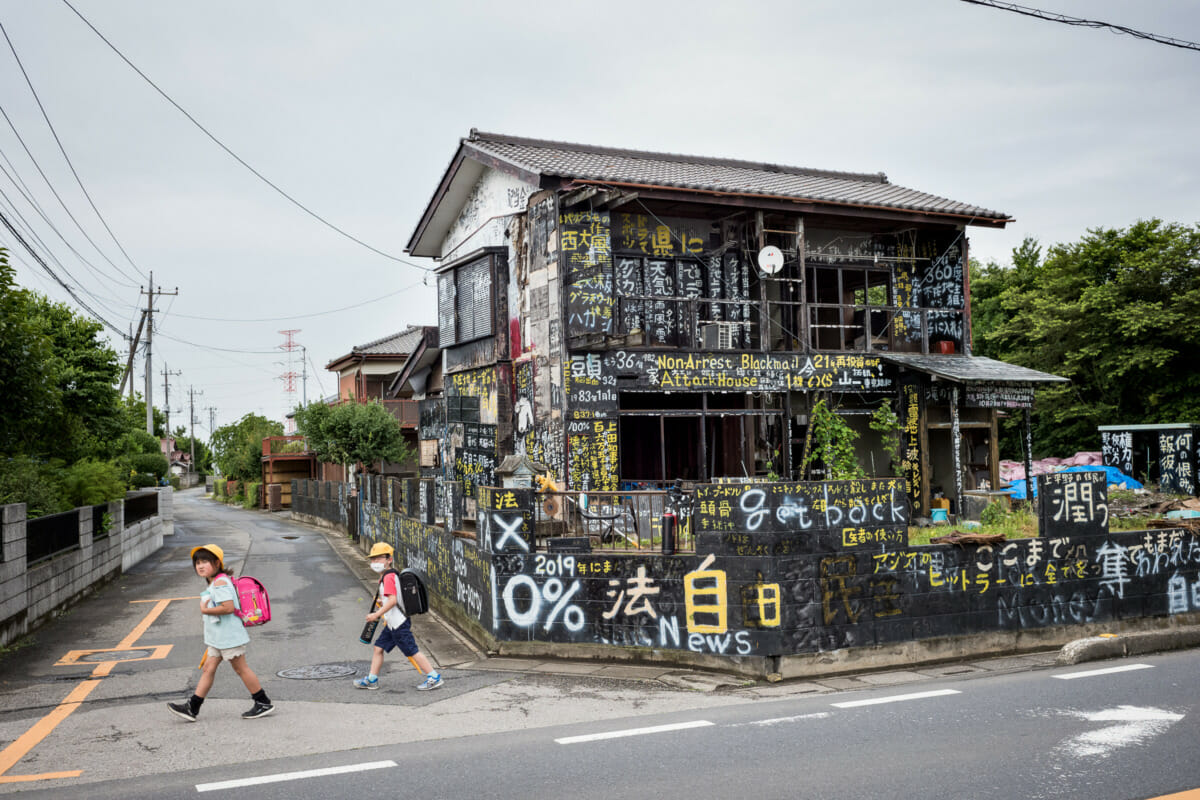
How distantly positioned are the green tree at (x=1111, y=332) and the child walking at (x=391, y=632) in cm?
2720

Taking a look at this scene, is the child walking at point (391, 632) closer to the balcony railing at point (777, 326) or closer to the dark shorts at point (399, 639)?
the dark shorts at point (399, 639)

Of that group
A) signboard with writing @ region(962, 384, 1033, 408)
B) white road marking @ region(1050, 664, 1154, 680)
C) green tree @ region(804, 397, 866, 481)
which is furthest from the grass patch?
signboard with writing @ region(962, 384, 1033, 408)

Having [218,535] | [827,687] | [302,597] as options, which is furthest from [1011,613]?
[218,535]

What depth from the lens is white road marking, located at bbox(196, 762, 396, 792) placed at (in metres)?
6.02

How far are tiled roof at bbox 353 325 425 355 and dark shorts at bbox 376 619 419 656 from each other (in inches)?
1325

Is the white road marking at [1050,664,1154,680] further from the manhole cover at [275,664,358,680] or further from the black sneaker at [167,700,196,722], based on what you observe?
the black sneaker at [167,700,196,722]

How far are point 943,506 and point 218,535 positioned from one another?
2318 centimetres

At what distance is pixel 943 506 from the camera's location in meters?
19.0

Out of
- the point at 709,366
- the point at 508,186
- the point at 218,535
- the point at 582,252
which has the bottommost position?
the point at 218,535

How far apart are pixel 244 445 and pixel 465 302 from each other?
42.2m

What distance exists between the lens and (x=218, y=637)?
311 inches

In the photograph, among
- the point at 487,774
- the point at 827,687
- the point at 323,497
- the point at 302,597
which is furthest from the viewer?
the point at 323,497

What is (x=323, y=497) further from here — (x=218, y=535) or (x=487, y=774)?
(x=487, y=774)

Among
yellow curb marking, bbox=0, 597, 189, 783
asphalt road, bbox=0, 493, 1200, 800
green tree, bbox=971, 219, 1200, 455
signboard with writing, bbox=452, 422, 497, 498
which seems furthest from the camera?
green tree, bbox=971, 219, 1200, 455
